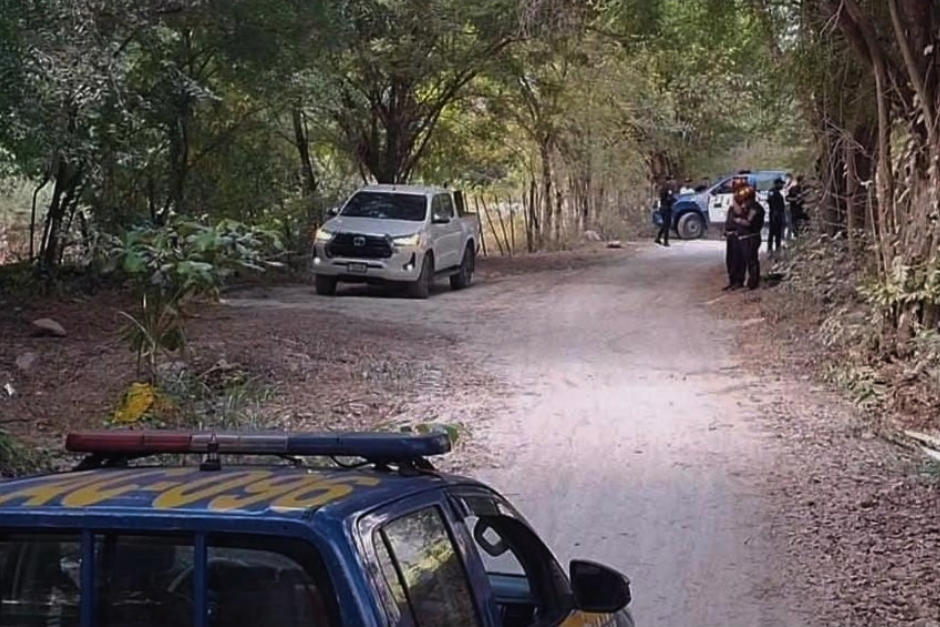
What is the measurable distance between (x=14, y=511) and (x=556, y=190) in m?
32.9

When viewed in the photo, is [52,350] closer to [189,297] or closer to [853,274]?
[189,297]

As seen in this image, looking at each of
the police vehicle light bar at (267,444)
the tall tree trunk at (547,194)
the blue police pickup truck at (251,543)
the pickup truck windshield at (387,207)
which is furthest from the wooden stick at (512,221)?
the blue police pickup truck at (251,543)

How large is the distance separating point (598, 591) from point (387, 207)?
1776cm

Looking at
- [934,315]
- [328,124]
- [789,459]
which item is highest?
[328,124]

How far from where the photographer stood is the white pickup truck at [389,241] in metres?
20.3

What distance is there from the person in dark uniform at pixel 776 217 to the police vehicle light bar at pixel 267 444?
20.2 metres

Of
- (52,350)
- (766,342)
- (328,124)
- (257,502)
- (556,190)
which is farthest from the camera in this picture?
(556,190)

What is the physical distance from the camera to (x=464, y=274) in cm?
2294

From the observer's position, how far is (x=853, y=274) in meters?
16.3

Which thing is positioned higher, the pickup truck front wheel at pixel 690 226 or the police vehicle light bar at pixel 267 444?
the police vehicle light bar at pixel 267 444

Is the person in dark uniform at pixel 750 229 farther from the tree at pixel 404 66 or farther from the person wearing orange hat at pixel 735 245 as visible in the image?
the tree at pixel 404 66

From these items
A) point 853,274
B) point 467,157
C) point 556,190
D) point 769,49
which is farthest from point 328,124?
point 853,274

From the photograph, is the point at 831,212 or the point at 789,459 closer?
the point at 789,459

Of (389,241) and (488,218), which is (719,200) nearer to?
(488,218)
